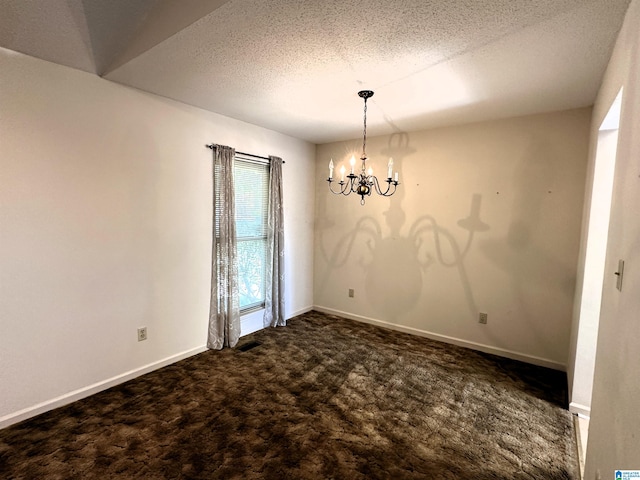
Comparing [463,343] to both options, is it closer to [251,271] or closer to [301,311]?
[301,311]

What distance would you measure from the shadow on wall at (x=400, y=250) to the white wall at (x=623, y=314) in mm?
1874

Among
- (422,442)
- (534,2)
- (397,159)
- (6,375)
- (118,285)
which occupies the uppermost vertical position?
(534,2)

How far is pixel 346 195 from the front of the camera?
4059 millimetres

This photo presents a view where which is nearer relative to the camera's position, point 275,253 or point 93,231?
point 93,231

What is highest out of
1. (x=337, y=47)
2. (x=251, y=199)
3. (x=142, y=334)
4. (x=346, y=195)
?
(x=337, y=47)

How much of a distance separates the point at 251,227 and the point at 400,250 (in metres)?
1.85

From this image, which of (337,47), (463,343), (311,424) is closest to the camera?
(337,47)

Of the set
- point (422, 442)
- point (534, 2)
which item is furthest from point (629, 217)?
point (422, 442)

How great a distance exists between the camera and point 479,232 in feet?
10.6

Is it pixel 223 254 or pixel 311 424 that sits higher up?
pixel 223 254

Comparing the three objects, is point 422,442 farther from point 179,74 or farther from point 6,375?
point 179,74

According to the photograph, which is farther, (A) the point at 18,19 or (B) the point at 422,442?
(B) the point at 422,442

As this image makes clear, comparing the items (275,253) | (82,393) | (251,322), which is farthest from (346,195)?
(82,393)

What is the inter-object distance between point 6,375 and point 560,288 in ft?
14.5
